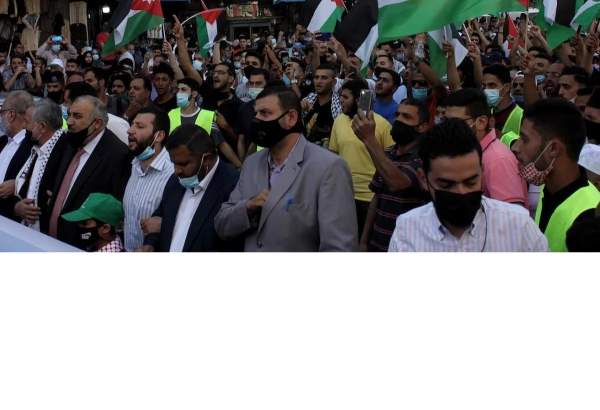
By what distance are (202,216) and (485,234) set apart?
1.75 m

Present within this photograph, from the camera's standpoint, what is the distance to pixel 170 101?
29.7 feet

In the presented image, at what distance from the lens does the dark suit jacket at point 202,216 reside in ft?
13.9

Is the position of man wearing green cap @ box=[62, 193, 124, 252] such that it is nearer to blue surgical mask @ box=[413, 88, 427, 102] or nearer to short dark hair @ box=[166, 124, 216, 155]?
short dark hair @ box=[166, 124, 216, 155]

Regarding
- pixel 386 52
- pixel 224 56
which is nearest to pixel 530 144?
pixel 386 52

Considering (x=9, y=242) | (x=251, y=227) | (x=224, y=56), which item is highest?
(x=9, y=242)

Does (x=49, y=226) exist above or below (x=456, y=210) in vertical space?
below

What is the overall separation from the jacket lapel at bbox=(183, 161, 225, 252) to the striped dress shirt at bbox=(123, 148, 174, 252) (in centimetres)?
61

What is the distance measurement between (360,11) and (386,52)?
3715 mm

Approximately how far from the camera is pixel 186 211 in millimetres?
4402

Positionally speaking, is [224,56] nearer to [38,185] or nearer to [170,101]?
[170,101]

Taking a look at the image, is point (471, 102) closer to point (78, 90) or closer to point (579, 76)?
point (579, 76)

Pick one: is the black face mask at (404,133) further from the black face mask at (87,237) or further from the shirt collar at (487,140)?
the black face mask at (87,237)

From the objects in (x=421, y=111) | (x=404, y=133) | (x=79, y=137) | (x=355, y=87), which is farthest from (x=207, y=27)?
(x=404, y=133)

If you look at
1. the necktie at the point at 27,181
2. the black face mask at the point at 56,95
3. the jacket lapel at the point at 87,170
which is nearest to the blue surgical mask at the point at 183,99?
the necktie at the point at 27,181
